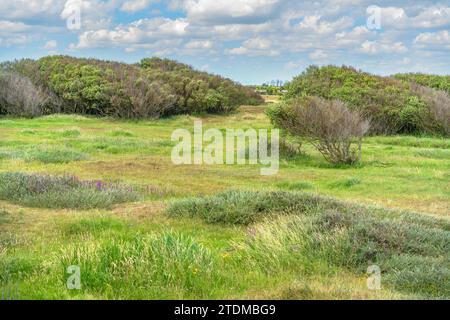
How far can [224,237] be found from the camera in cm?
1109

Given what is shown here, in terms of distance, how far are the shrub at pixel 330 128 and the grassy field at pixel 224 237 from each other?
393cm

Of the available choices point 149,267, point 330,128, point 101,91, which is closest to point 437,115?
point 330,128

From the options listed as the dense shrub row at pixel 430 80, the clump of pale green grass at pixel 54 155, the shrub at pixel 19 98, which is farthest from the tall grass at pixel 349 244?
the dense shrub row at pixel 430 80

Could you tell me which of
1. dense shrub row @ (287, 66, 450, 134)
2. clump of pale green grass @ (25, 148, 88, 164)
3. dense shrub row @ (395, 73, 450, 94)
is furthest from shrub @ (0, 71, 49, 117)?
dense shrub row @ (395, 73, 450, 94)

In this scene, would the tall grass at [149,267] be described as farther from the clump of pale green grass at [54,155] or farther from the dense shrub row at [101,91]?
the dense shrub row at [101,91]

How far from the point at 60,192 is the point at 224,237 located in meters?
5.46

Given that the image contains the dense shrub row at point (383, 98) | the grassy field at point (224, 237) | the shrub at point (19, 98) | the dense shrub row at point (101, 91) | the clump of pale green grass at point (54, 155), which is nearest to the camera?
the grassy field at point (224, 237)

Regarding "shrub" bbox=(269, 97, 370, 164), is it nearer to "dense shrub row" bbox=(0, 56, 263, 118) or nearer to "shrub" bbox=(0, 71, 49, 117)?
"dense shrub row" bbox=(0, 56, 263, 118)

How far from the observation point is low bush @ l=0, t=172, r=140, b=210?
13.7 meters

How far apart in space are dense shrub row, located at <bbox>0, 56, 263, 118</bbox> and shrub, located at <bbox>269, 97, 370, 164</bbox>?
1110 inches

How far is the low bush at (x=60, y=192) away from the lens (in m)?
13.7

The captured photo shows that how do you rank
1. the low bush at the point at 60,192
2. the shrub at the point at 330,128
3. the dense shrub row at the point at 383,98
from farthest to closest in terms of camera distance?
the dense shrub row at the point at 383,98 < the shrub at the point at 330,128 < the low bush at the point at 60,192

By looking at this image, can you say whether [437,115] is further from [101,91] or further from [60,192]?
[60,192]
